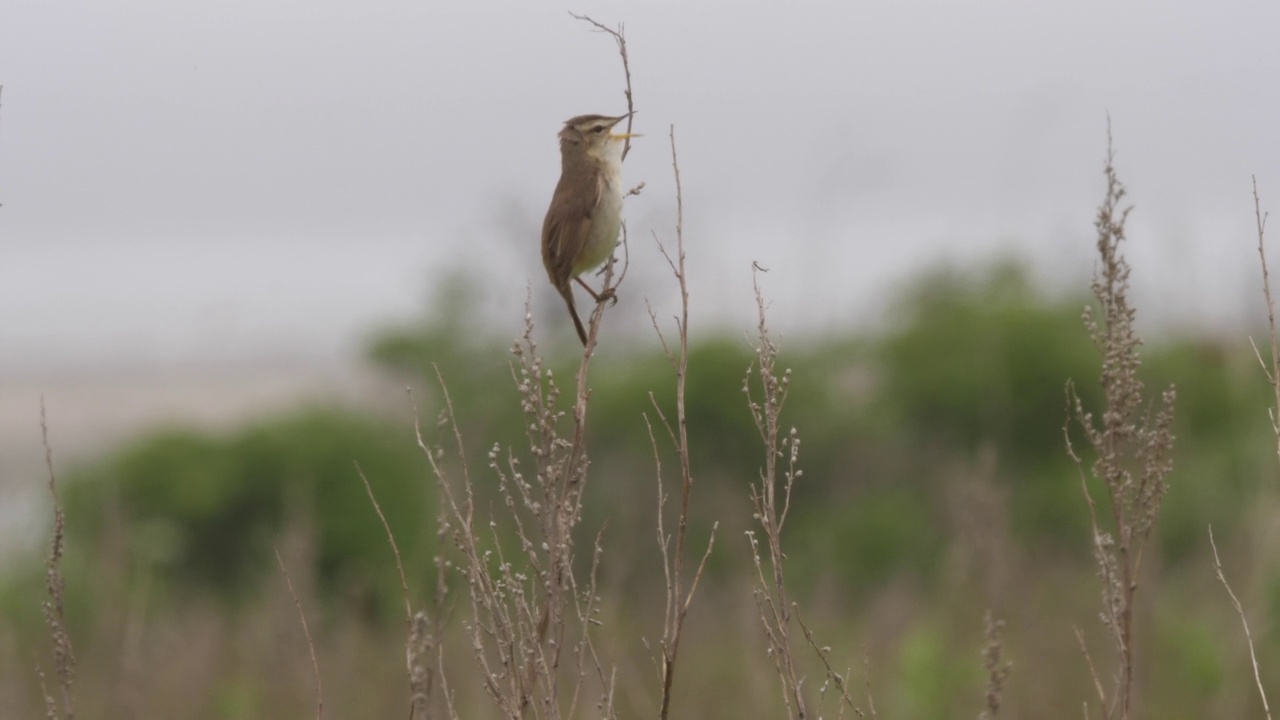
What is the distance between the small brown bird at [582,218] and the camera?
13.3 feet

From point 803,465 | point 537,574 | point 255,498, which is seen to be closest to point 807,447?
point 803,465

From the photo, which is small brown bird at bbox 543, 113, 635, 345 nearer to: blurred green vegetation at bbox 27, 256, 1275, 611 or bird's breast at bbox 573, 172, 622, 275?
bird's breast at bbox 573, 172, 622, 275

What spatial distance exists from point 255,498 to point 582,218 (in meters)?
6.22

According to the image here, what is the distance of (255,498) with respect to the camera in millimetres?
9578

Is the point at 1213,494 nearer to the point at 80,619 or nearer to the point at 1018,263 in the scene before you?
the point at 1018,263

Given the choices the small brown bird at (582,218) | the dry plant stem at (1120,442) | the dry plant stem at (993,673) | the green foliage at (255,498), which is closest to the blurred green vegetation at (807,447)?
the green foliage at (255,498)

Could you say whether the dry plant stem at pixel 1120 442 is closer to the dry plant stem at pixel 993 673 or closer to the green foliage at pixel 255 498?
the dry plant stem at pixel 993 673

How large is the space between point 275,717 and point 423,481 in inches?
150

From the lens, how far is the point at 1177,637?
21.0ft

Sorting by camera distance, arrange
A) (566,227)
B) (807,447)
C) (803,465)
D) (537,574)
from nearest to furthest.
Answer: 1. (537,574)
2. (566,227)
3. (807,447)
4. (803,465)

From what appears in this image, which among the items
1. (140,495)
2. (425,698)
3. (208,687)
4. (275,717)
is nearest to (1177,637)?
(275,717)

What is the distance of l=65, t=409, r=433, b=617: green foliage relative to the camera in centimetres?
915

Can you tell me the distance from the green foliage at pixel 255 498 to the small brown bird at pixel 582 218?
5.18 m

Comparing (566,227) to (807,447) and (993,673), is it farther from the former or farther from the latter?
(807,447)
